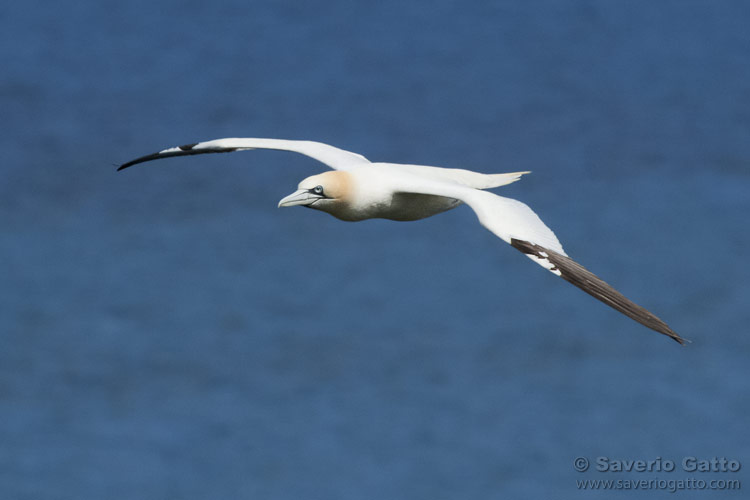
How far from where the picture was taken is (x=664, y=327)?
11406mm

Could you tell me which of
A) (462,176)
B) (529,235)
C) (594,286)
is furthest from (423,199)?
(594,286)

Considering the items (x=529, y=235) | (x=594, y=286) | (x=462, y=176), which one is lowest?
(x=594, y=286)

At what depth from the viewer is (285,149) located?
53.7 ft

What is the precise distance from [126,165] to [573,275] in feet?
25.2

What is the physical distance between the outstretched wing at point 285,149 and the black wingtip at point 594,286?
337cm

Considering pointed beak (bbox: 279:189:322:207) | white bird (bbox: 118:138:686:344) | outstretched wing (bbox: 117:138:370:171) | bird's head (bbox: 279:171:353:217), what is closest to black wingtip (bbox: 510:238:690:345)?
white bird (bbox: 118:138:686:344)

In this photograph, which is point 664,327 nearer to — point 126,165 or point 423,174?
point 423,174

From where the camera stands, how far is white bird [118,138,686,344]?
41.2ft

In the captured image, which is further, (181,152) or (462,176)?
(181,152)

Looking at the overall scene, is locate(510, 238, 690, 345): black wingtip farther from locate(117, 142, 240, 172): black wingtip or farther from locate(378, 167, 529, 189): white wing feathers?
locate(117, 142, 240, 172): black wingtip

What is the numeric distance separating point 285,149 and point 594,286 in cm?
551

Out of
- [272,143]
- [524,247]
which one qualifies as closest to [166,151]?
[272,143]

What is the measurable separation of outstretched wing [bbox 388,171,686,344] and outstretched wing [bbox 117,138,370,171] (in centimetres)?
175

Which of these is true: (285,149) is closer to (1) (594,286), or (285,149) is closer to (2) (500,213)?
(2) (500,213)
